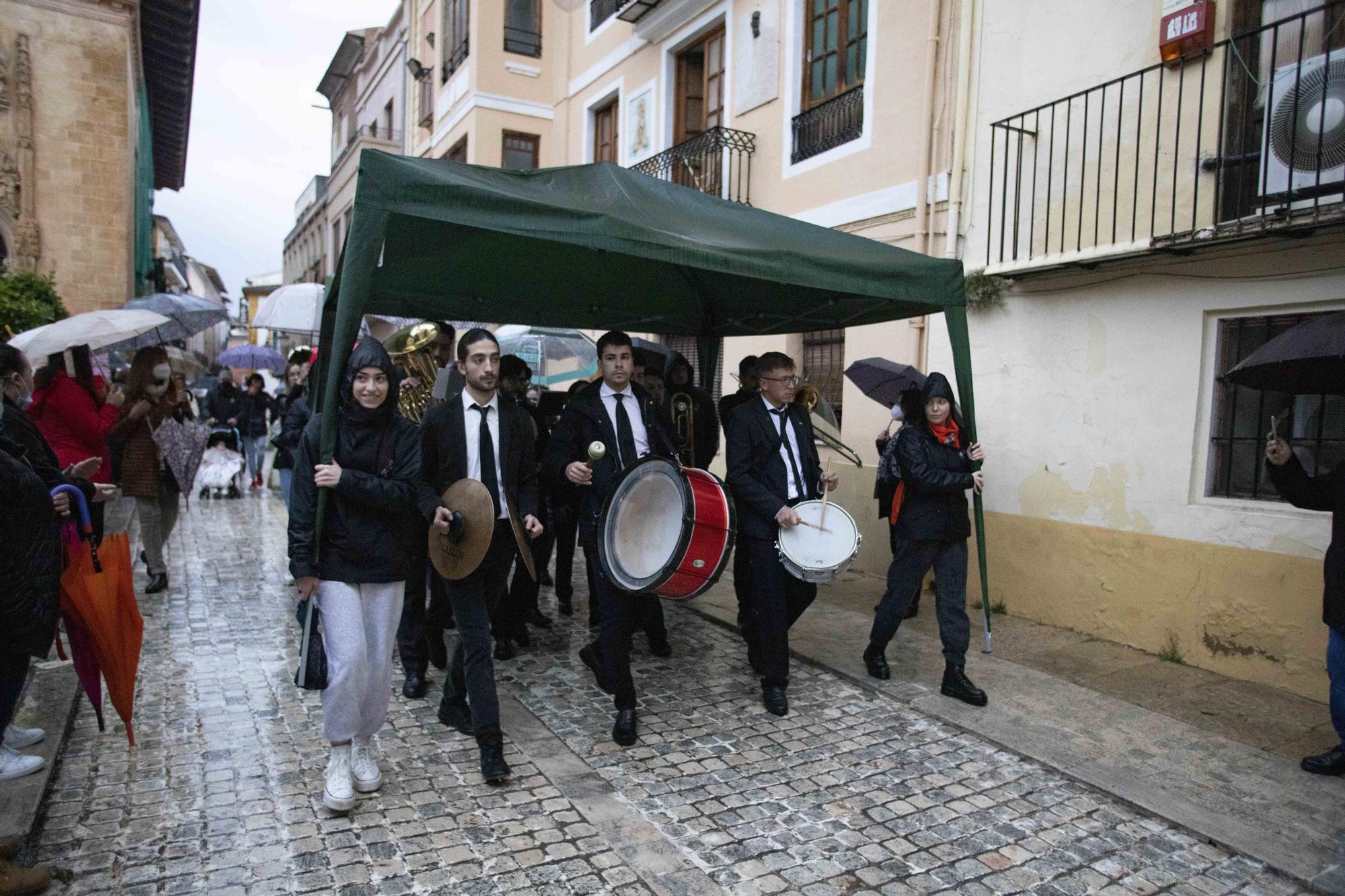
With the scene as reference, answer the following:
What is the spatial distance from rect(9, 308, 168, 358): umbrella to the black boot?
14.0ft

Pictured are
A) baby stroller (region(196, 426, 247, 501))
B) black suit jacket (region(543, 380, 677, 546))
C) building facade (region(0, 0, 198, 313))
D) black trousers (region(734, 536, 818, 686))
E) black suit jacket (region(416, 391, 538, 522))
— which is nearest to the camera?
black suit jacket (region(416, 391, 538, 522))

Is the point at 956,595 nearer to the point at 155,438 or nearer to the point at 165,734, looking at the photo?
the point at 165,734

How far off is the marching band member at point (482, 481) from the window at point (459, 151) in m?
13.5

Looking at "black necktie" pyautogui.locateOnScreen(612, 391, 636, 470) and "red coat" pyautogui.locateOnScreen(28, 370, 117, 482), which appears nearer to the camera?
"black necktie" pyautogui.locateOnScreen(612, 391, 636, 470)

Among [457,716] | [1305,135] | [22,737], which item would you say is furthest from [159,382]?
[1305,135]

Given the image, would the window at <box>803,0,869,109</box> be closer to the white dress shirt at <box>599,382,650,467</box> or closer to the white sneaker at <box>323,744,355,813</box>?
the white dress shirt at <box>599,382,650,467</box>

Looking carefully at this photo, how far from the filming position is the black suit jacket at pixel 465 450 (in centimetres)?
396

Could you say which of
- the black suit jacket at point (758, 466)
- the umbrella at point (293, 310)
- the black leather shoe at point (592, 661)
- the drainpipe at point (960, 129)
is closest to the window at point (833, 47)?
the drainpipe at point (960, 129)

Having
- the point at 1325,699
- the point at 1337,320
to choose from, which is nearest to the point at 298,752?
the point at 1337,320

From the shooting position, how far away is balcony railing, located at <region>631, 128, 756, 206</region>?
10.1m

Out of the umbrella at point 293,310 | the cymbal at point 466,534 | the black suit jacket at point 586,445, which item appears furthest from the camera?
the umbrella at point 293,310

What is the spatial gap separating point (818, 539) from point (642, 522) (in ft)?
3.03

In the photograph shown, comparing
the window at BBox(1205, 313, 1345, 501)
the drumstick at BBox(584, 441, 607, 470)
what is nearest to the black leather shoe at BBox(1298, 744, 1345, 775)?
the window at BBox(1205, 313, 1345, 501)

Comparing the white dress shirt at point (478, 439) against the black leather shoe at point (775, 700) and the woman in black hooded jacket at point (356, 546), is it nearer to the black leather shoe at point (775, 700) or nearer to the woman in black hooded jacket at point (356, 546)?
the woman in black hooded jacket at point (356, 546)
